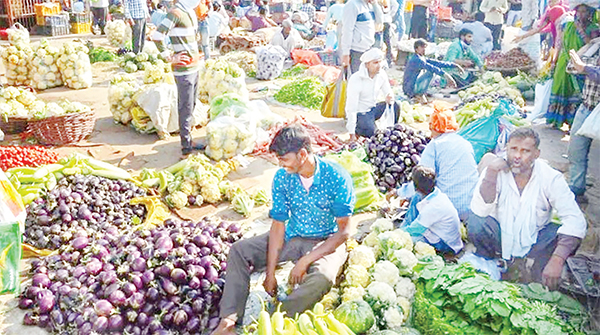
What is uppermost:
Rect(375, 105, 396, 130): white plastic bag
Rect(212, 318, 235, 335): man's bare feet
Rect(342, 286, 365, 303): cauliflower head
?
Rect(375, 105, 396, 130): white plastic bag

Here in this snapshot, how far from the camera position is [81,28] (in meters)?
14.5

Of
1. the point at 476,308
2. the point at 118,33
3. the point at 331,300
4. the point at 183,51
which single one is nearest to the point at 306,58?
the point at 118,33

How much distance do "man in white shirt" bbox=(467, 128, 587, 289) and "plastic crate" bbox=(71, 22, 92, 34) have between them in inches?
507

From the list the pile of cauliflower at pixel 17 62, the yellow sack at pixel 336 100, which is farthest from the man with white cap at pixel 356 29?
the pile of cauliflower at pixel 17 62

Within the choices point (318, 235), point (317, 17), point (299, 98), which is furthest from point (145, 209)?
point (317, 17)

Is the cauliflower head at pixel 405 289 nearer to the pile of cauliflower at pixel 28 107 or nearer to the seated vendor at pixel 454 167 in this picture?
the seated vendor at pixel 454 167

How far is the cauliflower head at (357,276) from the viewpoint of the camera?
12.1ft

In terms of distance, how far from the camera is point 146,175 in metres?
5.39

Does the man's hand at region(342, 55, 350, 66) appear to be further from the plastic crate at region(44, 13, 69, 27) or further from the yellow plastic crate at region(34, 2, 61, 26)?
the yellow plastic crate at region(34, 2, 61, 26)

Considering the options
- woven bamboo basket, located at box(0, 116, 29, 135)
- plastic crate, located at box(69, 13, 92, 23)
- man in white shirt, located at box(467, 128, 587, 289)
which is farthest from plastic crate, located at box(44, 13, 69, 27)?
man in white shirt, located at box(467, 128, 587, 289)

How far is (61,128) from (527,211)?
4914 millimetres

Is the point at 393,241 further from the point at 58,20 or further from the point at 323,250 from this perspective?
the point at 58,20

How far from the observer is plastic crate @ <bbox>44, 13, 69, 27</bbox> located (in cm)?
1370

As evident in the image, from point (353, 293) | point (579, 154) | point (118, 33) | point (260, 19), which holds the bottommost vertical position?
point (353, 293)
